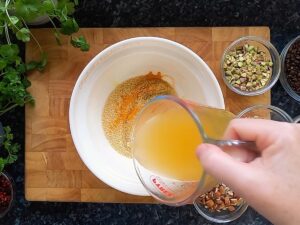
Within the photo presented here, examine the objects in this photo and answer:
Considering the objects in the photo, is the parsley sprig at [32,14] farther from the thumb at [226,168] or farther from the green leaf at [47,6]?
the thumb at [226,168]

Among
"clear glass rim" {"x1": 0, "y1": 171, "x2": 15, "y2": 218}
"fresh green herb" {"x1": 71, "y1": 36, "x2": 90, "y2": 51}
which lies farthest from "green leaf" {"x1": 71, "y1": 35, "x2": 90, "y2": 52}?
"clear glass rim" {"x1": 0, "y1": 171, "x2": 15, "y2": 218}

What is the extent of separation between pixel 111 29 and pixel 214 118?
1.46ft

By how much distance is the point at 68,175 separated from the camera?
1266 millimetres

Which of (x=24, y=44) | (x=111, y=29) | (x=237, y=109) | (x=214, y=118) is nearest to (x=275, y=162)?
(x=214, y=118)

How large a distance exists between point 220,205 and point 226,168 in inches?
22.6

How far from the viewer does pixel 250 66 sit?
1267 millimetres

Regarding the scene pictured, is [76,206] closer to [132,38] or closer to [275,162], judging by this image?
[132,38]

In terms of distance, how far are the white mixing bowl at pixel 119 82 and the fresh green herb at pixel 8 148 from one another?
17cm

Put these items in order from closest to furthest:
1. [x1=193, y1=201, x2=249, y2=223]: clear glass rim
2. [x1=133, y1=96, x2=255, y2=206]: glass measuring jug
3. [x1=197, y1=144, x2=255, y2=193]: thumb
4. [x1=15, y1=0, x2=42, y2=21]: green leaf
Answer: [x1=197, y1=144, x2=255, y2=193]: thumb
[x1=133, y1=96, x2=255, y2=206]: glass measuring jug
[x1=15, y1=0, x2=42, y2=21]: green leaf
[x1=193, y1=201, x2=249, y2=223]: clear glass rim

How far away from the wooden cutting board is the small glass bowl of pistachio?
0.02 metres

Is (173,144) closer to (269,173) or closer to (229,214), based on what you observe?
(269,173)

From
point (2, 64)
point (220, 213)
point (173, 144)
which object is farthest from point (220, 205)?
point (2, 64)

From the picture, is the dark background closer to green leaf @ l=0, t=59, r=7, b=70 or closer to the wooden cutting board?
the wooden cutting board

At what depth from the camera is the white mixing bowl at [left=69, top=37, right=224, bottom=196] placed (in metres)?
1.18
